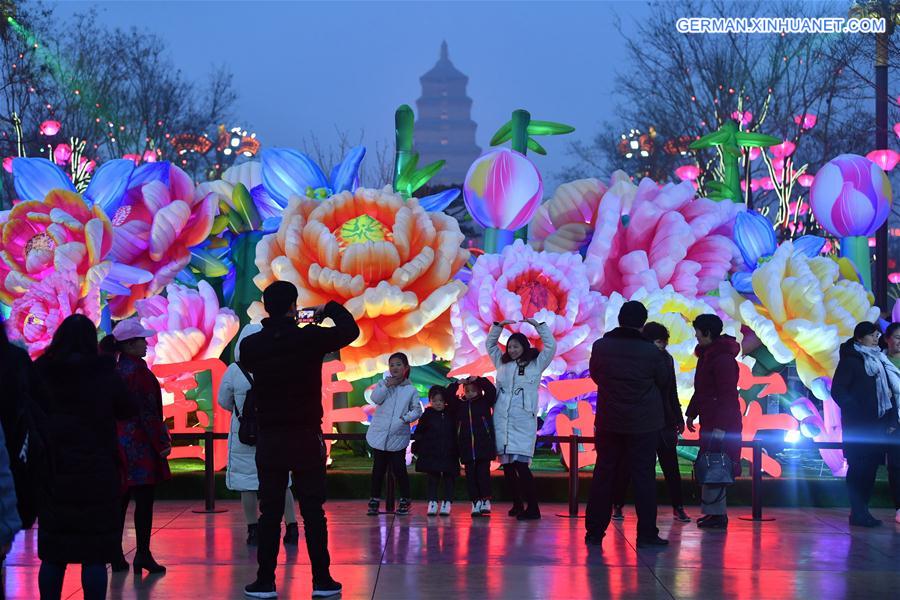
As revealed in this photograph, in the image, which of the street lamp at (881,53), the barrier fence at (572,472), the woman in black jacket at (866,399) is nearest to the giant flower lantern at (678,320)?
the barrier fence at (572,472)

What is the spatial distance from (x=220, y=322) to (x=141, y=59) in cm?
2104

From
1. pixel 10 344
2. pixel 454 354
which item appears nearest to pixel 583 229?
pixel 454 354

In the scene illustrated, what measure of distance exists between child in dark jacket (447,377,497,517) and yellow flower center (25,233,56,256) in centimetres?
472

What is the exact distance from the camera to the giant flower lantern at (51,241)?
13070mm

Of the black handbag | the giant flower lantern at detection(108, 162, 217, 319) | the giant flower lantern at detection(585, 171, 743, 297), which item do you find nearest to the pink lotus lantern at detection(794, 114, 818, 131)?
the giant flower lantern at detection(585, 171, 743, 297)

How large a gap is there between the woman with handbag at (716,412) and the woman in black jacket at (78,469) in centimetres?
504

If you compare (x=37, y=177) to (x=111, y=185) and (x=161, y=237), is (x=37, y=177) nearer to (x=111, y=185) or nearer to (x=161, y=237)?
(x=111, y=185)

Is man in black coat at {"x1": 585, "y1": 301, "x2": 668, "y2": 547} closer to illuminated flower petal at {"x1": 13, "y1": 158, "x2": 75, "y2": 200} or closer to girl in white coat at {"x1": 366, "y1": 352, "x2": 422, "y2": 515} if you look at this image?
girl in white coat at {"x1": 366, "y1": 352, "x2": 422, "y2": 515}

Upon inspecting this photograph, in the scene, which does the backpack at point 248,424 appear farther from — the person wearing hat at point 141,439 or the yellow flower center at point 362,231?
the yellow flower center at point 362,231

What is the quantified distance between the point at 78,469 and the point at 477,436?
514 cm

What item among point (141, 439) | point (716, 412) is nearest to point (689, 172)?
point (716, 412)

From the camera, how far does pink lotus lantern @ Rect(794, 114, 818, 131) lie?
26578mm

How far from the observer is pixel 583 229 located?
537 inches

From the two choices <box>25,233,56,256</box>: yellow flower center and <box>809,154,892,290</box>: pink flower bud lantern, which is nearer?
<box>25,233,56,256</box>: yellow flower center
